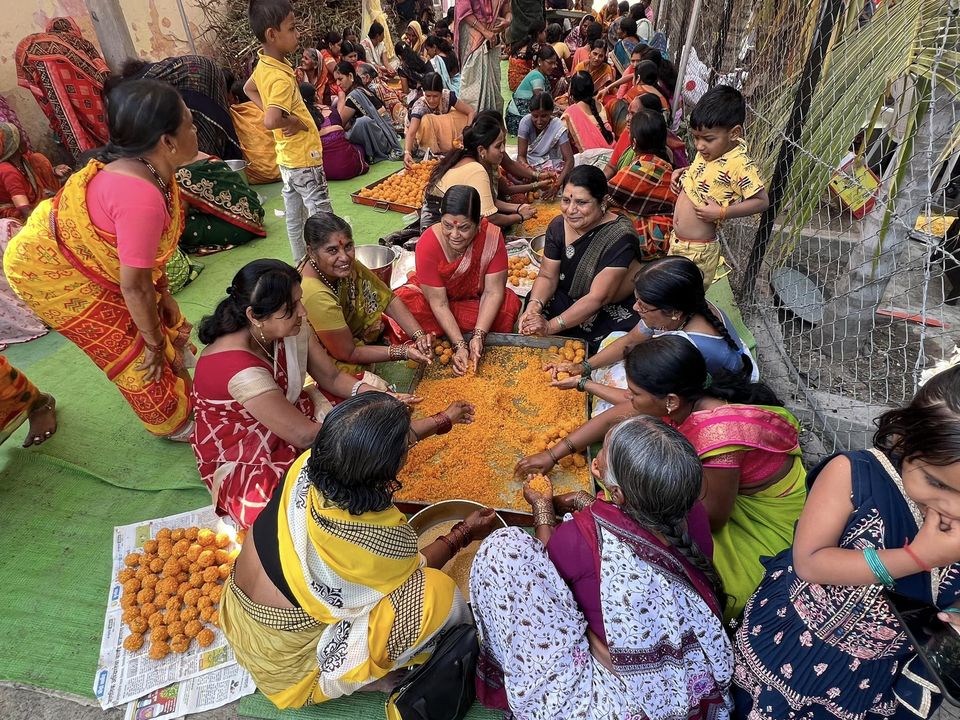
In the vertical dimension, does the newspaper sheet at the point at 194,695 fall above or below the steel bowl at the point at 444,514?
below

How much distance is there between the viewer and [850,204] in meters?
3.08

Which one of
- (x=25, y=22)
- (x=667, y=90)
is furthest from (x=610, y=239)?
(x=25, y=22)

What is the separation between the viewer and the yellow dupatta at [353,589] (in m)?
1.69

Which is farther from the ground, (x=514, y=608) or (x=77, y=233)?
(x=77, y=233)

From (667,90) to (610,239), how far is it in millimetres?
5189

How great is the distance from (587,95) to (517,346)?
4.23 metres

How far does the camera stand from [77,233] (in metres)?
2.55

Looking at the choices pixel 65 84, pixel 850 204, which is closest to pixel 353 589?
pixel 850 204

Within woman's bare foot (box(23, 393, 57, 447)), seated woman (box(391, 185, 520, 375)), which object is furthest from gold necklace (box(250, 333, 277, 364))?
woman's bare foot (box(23, 393, 57, 447))

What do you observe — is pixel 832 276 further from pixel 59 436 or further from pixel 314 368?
pixel 59 436

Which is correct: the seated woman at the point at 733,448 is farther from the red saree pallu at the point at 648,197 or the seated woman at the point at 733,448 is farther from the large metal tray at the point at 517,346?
the red saree pallu at the point at 648,197

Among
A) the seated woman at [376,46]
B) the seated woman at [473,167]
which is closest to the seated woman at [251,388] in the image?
the seated woman at [473,167]

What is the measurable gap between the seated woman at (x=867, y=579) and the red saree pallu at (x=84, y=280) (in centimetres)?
283

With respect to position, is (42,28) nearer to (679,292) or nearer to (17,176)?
(17,176)
